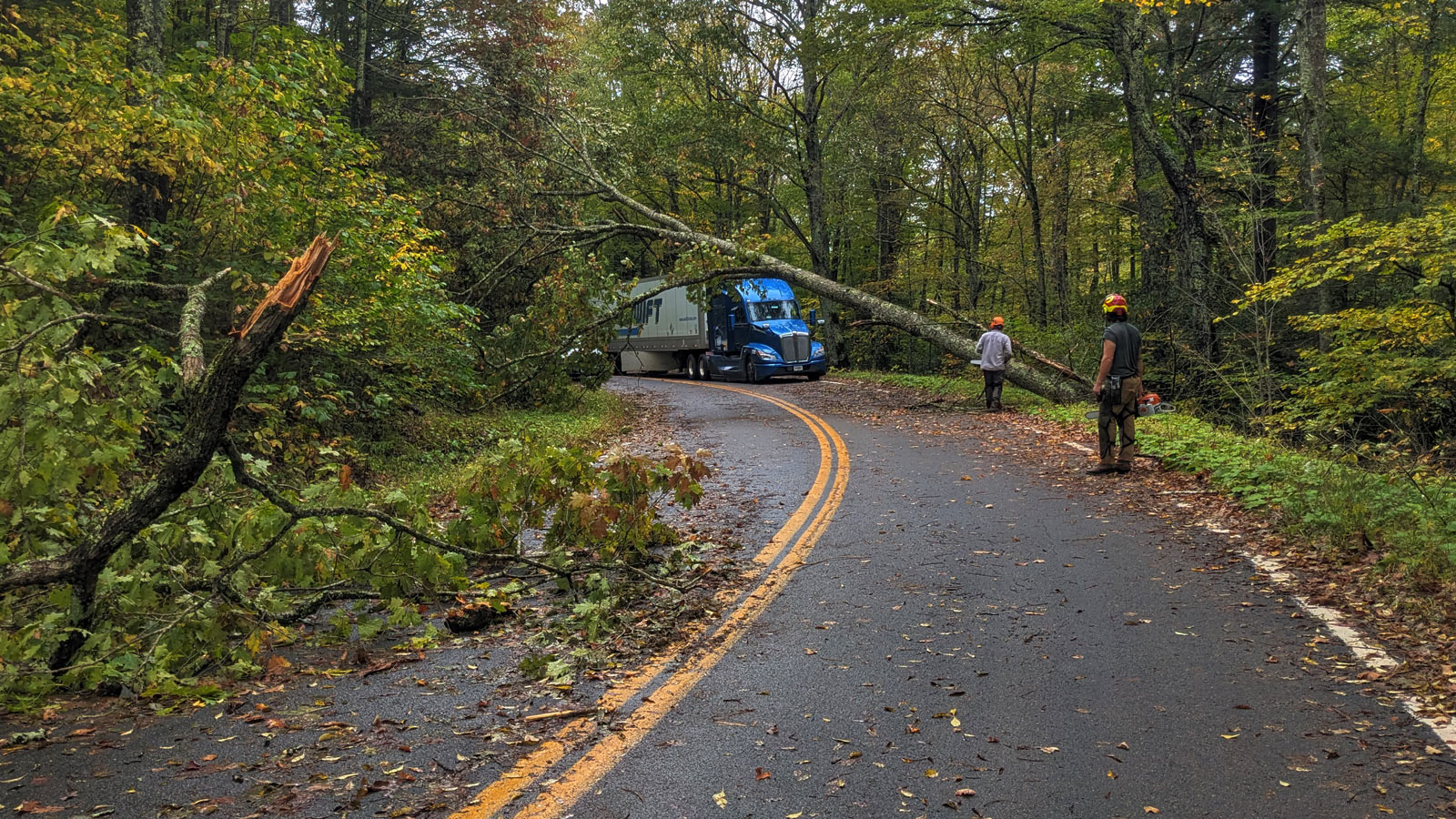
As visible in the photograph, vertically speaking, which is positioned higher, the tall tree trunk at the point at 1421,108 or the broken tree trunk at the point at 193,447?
the tall tree trunk at the point at 1421,108

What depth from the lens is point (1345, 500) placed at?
7.35m

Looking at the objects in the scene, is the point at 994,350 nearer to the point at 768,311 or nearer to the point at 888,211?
the point at 768,311

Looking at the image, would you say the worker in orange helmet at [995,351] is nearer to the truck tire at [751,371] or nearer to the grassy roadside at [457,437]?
the grassy roadside at [457,437]

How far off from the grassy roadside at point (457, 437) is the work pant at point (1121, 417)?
6624 mm

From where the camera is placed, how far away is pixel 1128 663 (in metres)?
4.86

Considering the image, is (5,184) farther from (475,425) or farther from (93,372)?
(475,425)

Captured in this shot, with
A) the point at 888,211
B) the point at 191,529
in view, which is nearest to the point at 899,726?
the point at 191,529

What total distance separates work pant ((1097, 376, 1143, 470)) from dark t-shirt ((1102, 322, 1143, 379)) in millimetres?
106

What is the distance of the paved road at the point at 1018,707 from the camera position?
348cm

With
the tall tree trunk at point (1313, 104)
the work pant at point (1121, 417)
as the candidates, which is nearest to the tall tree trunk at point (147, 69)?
the work pant at point (1121, 417)

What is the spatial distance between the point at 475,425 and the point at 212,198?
20.4ft

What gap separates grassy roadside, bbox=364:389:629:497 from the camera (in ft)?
37.1

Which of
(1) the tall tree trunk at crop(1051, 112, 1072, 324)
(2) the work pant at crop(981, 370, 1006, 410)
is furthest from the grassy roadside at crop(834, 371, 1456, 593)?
(1) the tall tree trunk at crop(1051, 112, 1072, 324)

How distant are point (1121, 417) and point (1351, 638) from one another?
574cm
